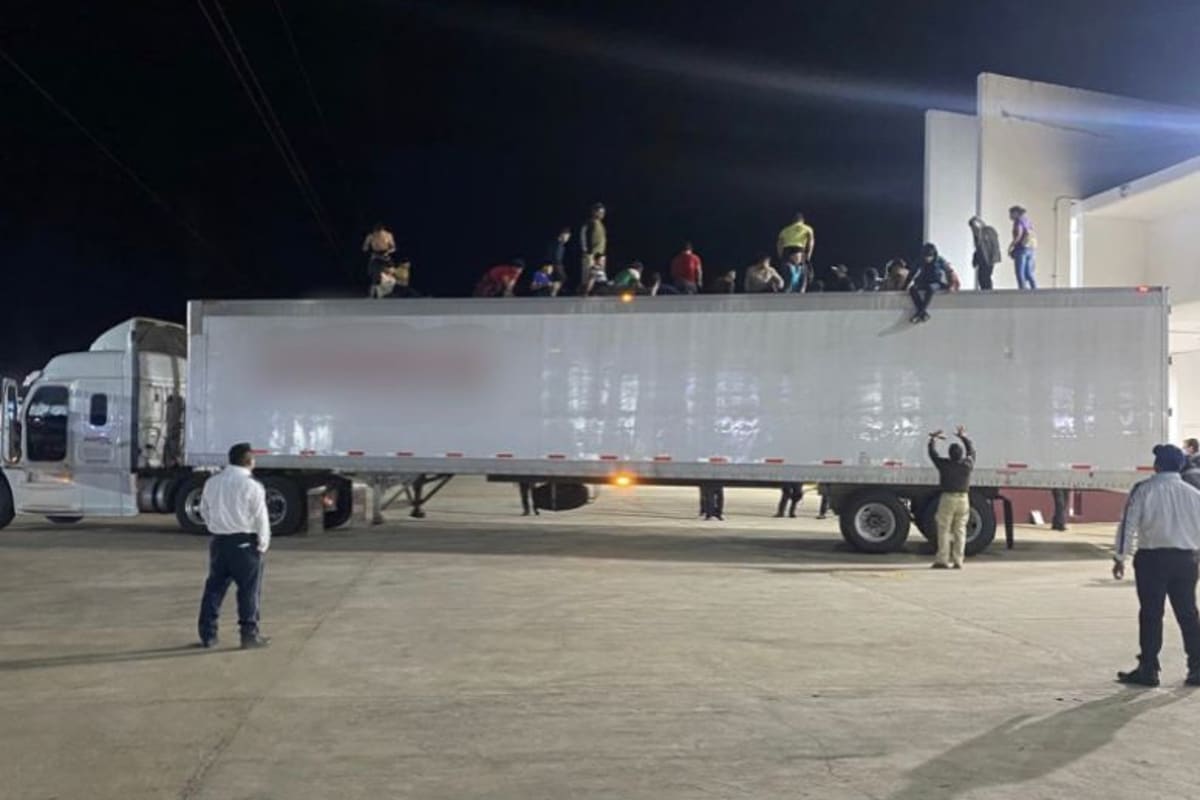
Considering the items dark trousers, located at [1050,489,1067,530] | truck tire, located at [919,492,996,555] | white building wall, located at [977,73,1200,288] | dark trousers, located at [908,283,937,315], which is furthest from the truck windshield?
white building wall, located at [977,73,1200,288]

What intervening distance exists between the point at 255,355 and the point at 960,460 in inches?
417

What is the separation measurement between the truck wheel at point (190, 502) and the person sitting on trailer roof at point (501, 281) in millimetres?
5370

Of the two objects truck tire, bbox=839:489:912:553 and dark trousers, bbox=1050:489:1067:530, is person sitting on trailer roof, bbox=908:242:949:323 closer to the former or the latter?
truck tire, bbox=839:489:912:553

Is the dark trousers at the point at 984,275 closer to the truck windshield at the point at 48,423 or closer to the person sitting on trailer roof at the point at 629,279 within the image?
the person sitting on trailer roof at the point at 629,279

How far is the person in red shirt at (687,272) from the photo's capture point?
16.9 metres

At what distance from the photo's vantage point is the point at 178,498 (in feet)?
56.1

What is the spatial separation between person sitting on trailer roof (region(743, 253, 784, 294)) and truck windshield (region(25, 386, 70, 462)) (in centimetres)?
1101

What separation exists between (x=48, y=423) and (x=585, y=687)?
44.0 ft

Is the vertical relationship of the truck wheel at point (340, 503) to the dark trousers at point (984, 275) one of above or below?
below

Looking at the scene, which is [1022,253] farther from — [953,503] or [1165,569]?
[1165,569]

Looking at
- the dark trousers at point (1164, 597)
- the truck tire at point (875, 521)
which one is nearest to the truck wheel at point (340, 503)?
the truck tire at point (875, 521)

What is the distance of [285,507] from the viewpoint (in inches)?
664

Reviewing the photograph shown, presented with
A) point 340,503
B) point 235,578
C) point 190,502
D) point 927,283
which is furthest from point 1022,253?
point 190,502

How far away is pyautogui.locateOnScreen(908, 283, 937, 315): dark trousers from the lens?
48.4 feet
